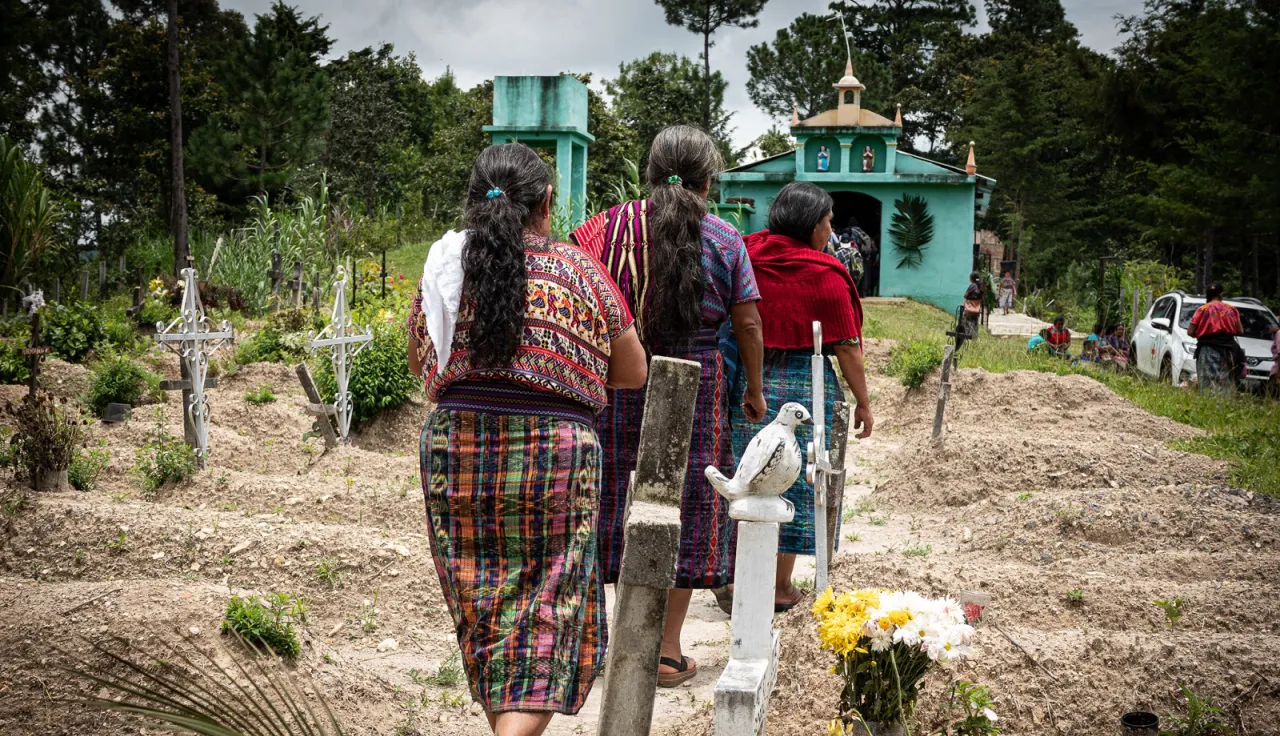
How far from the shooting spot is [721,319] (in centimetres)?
418

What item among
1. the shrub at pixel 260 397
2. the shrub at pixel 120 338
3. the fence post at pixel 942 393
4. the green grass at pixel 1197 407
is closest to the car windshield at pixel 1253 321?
the green grass at pixel 1197 407

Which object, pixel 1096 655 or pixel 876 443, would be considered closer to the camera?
pixel 1096 655

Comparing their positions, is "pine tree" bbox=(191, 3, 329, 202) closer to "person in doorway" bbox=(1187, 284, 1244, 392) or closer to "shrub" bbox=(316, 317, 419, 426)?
"shrub" bbox=(316, 317, 419, 426)

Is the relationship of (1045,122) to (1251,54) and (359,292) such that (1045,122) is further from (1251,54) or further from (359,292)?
(359,292)

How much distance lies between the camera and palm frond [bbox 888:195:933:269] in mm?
24547

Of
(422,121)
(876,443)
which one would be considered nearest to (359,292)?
(876,443)

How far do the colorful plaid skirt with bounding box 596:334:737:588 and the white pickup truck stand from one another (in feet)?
38.9

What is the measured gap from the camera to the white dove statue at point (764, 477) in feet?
8.10

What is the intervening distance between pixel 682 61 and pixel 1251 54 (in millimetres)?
24141

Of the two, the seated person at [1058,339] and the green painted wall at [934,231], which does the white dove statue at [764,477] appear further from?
the green painted wall at [934,231]


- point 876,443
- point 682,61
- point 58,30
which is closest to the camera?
point 876,443

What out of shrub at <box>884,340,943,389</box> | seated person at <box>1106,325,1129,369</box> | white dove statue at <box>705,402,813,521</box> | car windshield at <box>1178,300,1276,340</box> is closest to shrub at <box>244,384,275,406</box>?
shrub at <box>884,340,943,389</box>

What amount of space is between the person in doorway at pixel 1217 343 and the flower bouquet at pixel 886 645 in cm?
1199

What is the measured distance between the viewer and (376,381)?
9.21 metres
